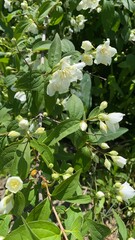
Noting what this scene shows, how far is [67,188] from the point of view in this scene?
5.20ft

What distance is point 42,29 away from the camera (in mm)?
2498

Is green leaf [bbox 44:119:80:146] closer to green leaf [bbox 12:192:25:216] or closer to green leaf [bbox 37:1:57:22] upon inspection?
green leaf [bbox 12:192:25:216]

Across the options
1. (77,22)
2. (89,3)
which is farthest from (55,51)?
(77,22)

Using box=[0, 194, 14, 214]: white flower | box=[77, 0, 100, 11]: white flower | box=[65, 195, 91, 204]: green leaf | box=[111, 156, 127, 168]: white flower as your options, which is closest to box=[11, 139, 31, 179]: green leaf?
box=[0, 194, 14, 214]: white flower

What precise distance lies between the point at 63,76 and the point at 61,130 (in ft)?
0.81

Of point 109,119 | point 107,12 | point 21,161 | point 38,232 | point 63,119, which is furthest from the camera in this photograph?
point 107,12

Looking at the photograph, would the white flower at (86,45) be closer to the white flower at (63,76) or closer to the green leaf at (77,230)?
the white flower at (63,76)

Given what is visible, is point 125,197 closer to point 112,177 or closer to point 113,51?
point 113,51

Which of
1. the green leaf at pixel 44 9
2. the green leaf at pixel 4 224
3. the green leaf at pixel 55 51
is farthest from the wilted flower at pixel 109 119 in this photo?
the green leaf at pixel 44 9

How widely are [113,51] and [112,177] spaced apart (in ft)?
3.88

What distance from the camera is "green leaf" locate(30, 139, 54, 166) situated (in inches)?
65.8

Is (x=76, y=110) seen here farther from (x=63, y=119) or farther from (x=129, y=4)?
(x=129, y=4)

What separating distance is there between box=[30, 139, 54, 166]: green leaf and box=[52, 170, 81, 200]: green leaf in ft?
0.59

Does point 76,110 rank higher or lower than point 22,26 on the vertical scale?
lower
